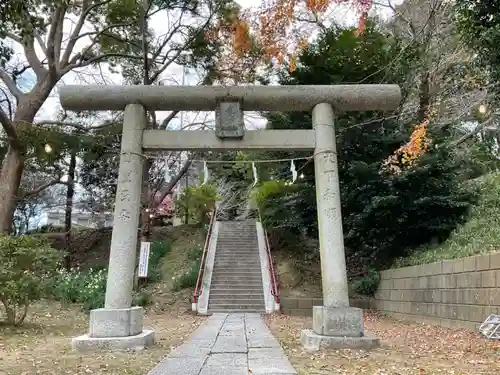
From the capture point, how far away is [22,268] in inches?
348

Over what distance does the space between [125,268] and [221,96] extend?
3.09 meters

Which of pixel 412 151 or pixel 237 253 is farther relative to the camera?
pixel 237 253

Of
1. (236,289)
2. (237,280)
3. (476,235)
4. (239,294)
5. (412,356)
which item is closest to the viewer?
(412,356)

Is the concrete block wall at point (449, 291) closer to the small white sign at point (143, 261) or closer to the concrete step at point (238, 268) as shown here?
the concrete step at point (238, 268)

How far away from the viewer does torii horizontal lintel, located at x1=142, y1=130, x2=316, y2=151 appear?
7457 mm

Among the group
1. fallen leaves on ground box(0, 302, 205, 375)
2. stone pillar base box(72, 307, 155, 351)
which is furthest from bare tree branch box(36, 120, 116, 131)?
stone pillar base box(72, 307, 155, 351)

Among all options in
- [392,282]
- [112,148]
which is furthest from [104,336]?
[112,148]

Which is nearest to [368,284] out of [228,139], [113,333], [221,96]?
[228,139]

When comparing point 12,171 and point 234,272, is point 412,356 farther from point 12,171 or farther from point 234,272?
point 12,171

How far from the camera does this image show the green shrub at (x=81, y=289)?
42.1 feet

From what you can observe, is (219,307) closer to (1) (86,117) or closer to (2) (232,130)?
(2) (232,130)

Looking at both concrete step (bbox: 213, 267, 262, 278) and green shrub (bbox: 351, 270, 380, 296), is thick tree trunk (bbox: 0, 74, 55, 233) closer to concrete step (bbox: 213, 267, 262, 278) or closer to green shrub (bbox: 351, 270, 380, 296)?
concrete step (bbox: 213, 267, 262, 278)

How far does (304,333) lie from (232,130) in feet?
10.8

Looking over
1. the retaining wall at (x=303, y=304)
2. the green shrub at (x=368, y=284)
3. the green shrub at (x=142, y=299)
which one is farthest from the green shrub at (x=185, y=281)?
the green shrub at (x=368, y=284)
